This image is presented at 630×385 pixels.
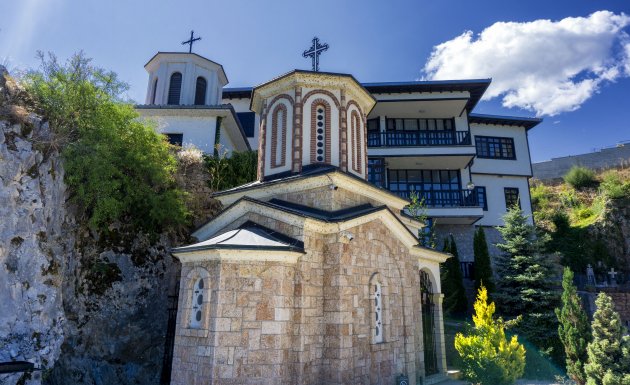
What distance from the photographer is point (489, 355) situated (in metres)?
10.3

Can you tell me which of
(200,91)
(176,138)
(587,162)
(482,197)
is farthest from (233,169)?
(587,162)

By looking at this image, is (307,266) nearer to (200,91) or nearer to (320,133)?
(320,133)

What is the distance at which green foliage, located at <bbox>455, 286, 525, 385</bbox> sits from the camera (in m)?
10.1

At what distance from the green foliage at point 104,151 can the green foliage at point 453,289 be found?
12057 mm

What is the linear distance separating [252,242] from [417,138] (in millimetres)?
16180

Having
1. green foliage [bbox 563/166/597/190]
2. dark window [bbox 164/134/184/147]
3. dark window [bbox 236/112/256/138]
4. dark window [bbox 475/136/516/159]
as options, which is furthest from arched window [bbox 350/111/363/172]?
green foliage [bbox 563/166/597/190]

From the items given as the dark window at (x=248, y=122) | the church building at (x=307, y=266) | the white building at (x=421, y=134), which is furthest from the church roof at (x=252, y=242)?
the dark window at (x=248, y=122)

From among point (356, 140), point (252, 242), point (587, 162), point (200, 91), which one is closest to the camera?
point (252, 242)

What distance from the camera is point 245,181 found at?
15391 mm

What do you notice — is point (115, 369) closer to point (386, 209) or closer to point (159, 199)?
point (159, 199)

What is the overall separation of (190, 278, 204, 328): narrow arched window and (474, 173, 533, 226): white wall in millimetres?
18883

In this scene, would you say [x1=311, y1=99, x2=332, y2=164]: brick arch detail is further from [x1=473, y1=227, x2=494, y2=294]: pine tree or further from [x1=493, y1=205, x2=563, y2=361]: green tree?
[x1=473, y1=227, x2=494, y2=294]: pine tree

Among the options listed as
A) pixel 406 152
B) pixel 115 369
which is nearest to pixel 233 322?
pixel 115 369

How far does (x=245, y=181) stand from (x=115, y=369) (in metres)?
7.65
